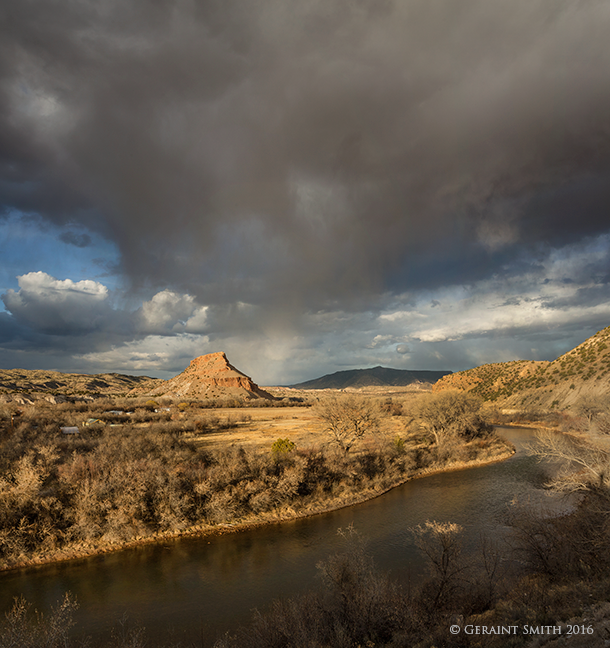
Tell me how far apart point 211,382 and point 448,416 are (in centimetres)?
9343

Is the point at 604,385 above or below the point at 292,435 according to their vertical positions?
above

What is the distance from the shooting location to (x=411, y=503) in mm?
31344

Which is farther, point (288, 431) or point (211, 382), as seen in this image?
point (211, 382)

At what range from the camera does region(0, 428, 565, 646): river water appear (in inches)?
632

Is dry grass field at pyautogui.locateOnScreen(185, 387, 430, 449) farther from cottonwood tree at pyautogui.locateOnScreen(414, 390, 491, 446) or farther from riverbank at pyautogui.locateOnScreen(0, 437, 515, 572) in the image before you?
riverbank at pyautogui.locateOnScreen(0, 437, 515, 572)

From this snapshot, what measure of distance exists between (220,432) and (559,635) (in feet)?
170

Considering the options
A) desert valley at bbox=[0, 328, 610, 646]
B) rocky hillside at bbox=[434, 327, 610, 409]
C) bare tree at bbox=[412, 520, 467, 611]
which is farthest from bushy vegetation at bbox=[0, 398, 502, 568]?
rocky hillside at bbox=[434, 327, 610, 409]

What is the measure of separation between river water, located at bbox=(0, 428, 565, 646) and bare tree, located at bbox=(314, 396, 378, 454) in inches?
475

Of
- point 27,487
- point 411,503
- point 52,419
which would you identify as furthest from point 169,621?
point 52,419

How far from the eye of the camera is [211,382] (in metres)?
128

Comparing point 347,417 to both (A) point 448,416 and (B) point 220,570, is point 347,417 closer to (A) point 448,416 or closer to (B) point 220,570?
(A) point 448,416

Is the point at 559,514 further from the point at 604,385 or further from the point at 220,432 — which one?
the point at 604,385

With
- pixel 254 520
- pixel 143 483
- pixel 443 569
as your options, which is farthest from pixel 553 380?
pixel 143 483

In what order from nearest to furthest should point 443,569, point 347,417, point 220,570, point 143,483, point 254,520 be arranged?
point 443,569 → point 220,570 → point 143,483 → point 254,520 → point 347,417
